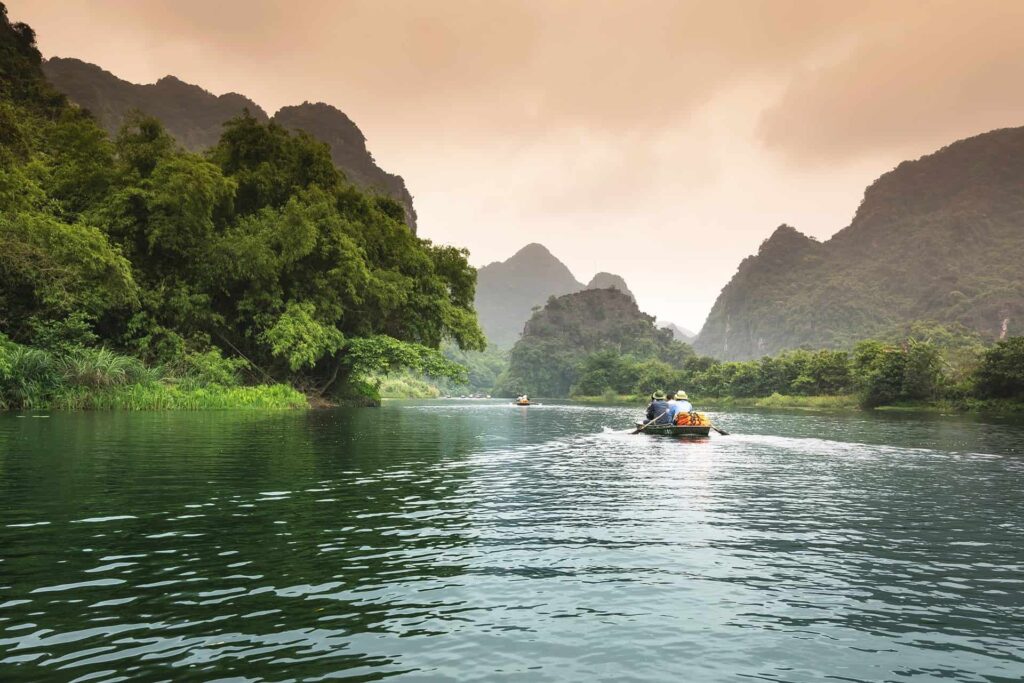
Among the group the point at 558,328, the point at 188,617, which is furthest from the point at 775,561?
the point at 558,328

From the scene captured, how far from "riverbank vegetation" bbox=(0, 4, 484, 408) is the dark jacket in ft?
59.7

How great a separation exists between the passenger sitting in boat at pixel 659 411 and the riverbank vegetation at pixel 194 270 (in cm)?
1821

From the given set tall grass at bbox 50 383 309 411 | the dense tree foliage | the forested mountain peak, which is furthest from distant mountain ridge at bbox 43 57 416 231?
tall grass at bbox 50 383 309 411

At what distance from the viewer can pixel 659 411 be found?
30.1 m

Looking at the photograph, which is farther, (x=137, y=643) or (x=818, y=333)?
(x=818, y=333)

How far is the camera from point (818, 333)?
18275 cm

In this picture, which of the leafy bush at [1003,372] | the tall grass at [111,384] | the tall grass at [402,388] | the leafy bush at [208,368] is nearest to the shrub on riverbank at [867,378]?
the leafy bush at [1003,372]

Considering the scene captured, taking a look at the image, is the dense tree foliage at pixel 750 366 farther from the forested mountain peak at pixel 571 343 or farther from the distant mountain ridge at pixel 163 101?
the distant mountain ridge at pixel 163 101

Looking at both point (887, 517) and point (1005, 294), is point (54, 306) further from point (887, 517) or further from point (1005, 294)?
point (1005, 294)

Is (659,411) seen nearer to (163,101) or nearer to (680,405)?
(680,405)

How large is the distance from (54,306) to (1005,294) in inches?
6579

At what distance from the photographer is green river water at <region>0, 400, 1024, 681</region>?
17.2 ft

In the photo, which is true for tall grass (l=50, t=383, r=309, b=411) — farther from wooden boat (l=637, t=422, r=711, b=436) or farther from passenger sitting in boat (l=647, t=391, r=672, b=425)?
wooden boat (l=637, t=422, r=711, b=436)

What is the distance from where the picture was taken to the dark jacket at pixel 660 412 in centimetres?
2852
